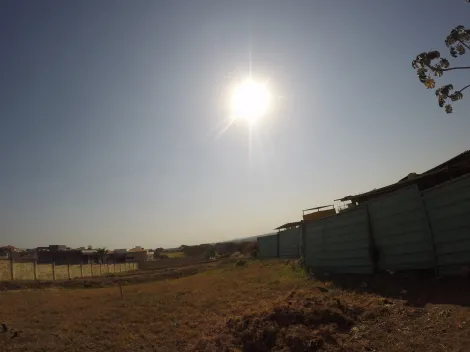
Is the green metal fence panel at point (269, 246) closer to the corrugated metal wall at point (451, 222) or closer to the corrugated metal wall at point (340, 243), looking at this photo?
the corrugated metal wall at point (340, 243)

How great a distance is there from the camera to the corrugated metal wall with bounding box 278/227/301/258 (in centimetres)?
2973

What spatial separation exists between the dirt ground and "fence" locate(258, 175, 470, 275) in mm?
584

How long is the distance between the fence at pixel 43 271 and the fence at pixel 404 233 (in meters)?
30.4

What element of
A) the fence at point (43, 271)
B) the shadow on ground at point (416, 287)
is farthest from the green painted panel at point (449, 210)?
the fence at point (43, 271)

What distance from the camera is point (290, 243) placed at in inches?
1251

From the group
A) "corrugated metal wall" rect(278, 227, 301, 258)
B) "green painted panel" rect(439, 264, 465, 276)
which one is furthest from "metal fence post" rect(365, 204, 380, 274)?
"corrugated metal wall" rect(278, 227, 301, 258)

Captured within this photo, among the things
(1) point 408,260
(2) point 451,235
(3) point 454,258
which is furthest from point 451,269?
(1) point 408,260

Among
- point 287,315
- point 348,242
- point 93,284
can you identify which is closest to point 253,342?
point 287,315

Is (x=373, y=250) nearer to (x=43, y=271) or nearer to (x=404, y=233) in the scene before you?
(x=404, y=233)

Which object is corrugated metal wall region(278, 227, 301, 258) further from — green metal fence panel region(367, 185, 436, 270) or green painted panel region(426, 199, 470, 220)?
green painted panel region(426, 199, 470, 220)

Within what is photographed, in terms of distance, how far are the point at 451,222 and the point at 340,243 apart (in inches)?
234

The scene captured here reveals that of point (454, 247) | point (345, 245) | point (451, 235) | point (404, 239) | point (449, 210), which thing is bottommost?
point (345, 245)

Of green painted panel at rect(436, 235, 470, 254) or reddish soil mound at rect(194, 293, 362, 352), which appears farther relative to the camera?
green painted panel at rect(436, 235, 470, 254)

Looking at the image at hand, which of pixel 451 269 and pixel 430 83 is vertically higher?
pixel 430 83
